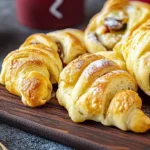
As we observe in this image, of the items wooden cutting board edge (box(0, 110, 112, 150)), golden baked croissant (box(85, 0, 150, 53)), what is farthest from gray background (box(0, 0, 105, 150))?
golden baked croissant (box(85, 0, 150, 53))

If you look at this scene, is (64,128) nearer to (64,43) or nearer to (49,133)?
(49,133)

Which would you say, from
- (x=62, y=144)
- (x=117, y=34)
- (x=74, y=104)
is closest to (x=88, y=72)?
(x=74, y=104)

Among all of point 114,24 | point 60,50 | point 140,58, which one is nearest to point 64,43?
point 60,50

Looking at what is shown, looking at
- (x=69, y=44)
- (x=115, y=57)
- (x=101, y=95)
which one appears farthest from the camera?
(x=69, y=44)

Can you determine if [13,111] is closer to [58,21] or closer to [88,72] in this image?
[88,72]

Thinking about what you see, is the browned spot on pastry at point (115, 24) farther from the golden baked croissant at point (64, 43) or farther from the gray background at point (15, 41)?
the gray background at point (15, 41)

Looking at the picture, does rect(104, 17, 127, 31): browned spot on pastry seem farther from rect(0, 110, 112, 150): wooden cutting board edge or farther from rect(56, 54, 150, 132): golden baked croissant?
rect(0, 110, 112, 150): wooden cutting board edge

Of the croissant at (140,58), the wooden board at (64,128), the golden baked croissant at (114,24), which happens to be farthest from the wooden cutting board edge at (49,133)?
the golden baked croissant at (114,24)

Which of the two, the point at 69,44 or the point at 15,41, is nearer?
the point at 69,44
